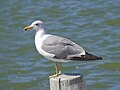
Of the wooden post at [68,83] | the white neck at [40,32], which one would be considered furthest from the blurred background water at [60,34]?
the wooden post at [68,83]

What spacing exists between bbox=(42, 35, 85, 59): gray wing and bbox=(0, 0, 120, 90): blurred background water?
254 cm

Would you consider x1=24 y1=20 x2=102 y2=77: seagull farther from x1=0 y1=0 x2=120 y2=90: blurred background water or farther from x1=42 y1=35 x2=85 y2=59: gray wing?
x1=0 y1=0 x2=120 y2=90: blurred background water

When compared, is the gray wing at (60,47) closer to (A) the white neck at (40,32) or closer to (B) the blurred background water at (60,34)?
(A) the white neck at (40,32)

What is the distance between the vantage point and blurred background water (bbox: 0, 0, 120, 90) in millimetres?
8258

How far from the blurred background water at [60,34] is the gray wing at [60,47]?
254 cm

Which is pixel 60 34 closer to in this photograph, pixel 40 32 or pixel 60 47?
pixel 40 32

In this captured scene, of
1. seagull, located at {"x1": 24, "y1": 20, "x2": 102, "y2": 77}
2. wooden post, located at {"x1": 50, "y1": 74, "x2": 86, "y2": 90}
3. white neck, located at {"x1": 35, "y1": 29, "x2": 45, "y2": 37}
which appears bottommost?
wooden post, located at {"x1": 50, "y1": 74, "x2": 86, "y2": 90}

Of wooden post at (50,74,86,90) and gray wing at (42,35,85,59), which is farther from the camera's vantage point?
gray wing at (42,35,85,59)

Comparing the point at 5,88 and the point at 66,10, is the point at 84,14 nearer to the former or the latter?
the point at 66,10

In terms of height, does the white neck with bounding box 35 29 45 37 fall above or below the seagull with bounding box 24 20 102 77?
above

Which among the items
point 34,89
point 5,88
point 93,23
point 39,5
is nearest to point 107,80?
point 34,89

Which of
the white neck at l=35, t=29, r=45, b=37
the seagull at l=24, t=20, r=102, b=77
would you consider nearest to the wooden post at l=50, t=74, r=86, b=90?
the seagull at l=24, t=20, r=102, b=77

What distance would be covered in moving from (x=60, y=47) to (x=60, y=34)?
4.52 m

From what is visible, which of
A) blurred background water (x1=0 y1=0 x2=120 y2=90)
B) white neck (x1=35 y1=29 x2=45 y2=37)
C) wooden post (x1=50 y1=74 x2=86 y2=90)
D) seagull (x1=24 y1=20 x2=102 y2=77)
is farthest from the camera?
blurred background water (x1=0 y1=0 x2=120 y2=90)
